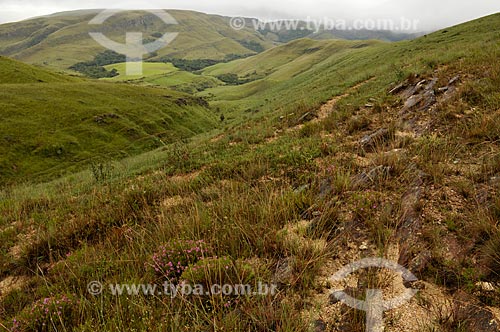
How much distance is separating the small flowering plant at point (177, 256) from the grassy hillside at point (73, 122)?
27282mm

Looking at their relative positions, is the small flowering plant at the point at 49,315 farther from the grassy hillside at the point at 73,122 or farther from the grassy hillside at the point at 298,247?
the grassy hillside at the point at 73,122

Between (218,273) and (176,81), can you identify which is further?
(176,81)

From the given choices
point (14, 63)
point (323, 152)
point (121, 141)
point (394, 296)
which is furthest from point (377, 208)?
point (14, 63)

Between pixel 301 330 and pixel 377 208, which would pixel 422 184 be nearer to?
pixel 377 208

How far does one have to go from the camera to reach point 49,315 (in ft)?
10.5

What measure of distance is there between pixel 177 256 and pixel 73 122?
57051mm

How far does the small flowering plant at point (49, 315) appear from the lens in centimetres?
312

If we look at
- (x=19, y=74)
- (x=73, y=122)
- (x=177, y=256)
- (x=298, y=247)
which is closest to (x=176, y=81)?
(x=19, y=74)

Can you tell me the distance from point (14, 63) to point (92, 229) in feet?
298

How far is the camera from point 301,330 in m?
2.52

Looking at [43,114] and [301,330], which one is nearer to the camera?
[301,330]

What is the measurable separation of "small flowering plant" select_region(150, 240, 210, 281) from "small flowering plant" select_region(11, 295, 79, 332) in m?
1.00

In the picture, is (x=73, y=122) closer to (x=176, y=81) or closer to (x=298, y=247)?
(x=298, y=247)

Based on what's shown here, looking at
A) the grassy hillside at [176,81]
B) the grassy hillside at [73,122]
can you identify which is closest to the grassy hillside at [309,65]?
the grassy hillside at [176,81]
